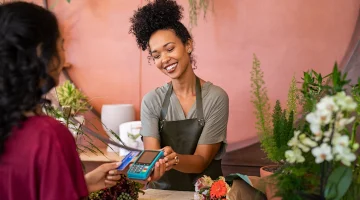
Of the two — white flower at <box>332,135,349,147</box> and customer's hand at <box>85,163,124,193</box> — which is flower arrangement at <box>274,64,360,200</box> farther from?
customer's hand at <box>85,163,124,193</box>

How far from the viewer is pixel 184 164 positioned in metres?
1.69

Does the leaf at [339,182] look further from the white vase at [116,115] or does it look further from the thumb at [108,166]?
the white vase at [116,115]

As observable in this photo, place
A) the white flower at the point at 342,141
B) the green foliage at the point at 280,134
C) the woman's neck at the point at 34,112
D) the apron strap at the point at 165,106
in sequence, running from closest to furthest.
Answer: the white flower at the point at 342,141
the woman's neck at the point at 34,112
the green foliage at the point at 280,134
the apron strap at the point at 165,106

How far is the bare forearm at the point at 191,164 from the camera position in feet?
5.51

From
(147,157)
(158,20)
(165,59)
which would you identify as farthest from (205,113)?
(147,157)

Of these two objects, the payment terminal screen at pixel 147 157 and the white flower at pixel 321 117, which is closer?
the white flower at pixel 321 117

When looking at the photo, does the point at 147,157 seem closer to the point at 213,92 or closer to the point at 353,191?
the point at 353,191

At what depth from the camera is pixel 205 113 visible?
185 centimetres

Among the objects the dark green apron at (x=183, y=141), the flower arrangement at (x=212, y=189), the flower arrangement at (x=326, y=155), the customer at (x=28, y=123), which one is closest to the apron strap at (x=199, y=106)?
the dark green apron at (x=183, y=141)

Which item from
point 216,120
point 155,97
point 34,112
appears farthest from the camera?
point 155,97

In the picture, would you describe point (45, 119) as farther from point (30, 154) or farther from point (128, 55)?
point (128, 55)

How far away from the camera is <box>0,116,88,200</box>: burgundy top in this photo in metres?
0.76

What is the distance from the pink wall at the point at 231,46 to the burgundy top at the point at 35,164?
164cm

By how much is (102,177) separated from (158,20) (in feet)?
2.98
